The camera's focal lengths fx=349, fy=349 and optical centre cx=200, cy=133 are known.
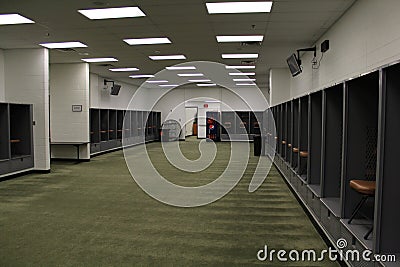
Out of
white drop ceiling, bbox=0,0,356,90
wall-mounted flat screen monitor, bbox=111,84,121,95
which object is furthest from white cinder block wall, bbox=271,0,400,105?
wall-mounted flat screen monitor, bbox=111,84,121,95

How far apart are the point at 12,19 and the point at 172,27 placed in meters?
2.79

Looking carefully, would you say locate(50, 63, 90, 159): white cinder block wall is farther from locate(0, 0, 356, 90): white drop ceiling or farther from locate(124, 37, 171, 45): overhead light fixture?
locate(124, 37, 171, 45): overhead light fixture

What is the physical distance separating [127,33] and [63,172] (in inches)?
155

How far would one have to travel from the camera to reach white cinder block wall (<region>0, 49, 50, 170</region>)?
843 cm

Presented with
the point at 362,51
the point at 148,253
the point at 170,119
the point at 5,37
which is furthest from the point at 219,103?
the point at 148,253

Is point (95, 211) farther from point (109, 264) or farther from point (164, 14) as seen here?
point (164, 14)

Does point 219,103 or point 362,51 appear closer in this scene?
point 362,51

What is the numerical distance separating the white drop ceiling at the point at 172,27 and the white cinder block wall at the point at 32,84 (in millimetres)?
332

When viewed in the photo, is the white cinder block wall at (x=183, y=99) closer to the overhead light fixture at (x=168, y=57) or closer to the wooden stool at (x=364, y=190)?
the overhead light fixture at (x=168, y=57)

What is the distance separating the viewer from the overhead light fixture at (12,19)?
589cm

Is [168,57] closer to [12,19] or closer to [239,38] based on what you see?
[239,38]

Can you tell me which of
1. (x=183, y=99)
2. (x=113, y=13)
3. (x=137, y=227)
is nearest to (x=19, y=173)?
(x=113, y=13)

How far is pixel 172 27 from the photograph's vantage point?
6.62 meters

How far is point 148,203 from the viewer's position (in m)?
5.56
